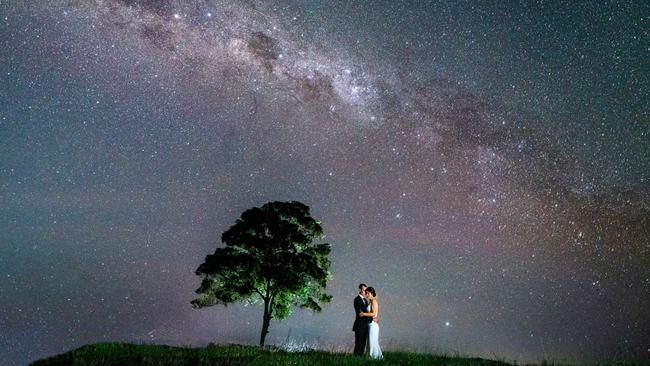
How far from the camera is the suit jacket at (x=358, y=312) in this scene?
59.5 ft

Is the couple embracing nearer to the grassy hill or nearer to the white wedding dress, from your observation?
the white wedding dress

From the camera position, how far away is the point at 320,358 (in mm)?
15180

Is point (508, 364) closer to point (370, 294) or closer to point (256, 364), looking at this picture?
point (370, 294)

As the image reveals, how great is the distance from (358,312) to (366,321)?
462 millimetres

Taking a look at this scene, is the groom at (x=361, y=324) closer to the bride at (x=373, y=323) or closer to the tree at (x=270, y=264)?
the bride at (x=373, y=323)

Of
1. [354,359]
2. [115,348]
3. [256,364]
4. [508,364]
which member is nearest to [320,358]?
[354,359]

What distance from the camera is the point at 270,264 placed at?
29.2 meters

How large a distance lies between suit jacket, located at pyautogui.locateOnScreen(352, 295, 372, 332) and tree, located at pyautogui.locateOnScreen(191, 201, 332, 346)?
10.6 m

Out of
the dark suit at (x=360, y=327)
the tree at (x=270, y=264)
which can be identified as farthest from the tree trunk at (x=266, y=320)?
the dark suit at (x=360, y=327)

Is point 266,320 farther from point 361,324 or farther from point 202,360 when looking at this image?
point 202,360

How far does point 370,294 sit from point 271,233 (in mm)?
12428

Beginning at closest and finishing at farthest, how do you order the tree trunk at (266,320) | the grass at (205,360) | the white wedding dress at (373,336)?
the grass at (205,360) → the white wedding dress at (373,336) → the tree trunk at (266,320)

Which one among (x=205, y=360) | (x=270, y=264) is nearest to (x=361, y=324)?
(x=205, y=360)

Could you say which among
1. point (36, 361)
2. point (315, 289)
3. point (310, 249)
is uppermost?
point (310, 249)
